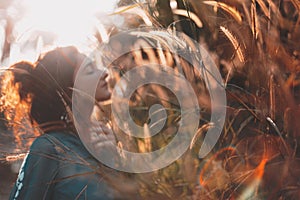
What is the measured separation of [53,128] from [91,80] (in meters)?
0.17

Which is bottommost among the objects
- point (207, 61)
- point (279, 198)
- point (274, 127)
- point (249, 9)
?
point (279, 198)

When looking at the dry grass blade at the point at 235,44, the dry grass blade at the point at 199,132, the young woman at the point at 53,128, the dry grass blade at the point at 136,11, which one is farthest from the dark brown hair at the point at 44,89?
the dry grass blade at the point at 235,44

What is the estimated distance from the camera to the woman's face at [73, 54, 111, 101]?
143 centimetres

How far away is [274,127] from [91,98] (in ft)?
1.59

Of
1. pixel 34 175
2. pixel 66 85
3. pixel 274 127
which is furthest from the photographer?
pixel 66 85

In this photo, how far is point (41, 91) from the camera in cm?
147

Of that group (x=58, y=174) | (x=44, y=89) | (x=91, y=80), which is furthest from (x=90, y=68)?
(x=58, y=174)

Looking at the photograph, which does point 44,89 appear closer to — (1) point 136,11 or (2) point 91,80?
(2) point 91,80

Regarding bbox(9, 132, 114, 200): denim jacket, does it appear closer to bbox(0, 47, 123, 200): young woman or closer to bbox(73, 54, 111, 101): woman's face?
bbox(0, 47, 123, 200): young woman

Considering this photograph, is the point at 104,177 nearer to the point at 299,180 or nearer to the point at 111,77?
the point at 111,77

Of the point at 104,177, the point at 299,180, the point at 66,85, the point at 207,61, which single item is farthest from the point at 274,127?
the point at 66,85

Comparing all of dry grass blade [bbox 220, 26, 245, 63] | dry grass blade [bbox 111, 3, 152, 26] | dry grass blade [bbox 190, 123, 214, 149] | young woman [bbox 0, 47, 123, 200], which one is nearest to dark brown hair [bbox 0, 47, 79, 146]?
young woman [bbox 0, 47, 123, 200]

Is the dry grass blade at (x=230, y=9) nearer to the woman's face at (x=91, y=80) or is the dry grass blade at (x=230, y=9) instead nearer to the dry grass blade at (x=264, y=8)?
the dry grass blade at (x=264, y=8)

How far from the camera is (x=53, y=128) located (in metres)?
1.46
